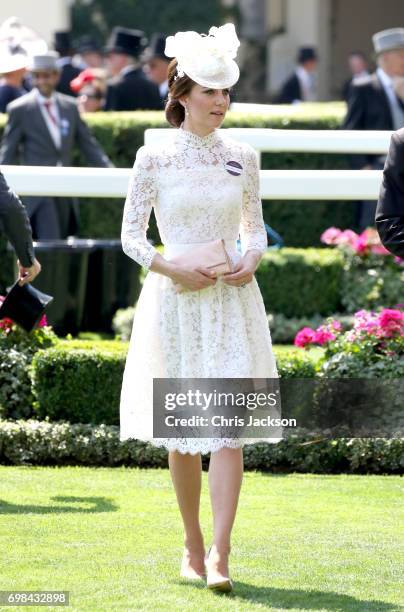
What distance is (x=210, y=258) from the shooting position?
500cm

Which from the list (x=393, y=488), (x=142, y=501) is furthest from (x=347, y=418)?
(x=142, y=501)

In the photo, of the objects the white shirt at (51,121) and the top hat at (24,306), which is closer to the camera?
the top hat at (24,306)

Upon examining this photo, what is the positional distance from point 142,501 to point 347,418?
109 centimetres

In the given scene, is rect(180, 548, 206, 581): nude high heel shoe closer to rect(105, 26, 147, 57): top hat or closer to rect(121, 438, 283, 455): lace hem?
rect(121, 438, 283, 455): lace hem

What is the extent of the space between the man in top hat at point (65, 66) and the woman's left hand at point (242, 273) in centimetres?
1213

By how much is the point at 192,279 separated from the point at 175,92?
0.62 meters

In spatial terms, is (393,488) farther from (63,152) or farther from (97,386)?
(63,152)

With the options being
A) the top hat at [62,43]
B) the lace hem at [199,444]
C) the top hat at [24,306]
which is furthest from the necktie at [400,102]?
the top hat at [62,43]

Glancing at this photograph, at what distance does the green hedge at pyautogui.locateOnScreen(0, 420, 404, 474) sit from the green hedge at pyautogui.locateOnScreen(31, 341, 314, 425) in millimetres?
167

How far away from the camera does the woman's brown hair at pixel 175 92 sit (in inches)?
201

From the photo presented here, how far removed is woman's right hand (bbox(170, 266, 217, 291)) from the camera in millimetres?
4973

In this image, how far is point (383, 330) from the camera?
7.16m

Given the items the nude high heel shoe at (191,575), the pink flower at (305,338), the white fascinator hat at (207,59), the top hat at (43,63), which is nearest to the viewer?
the nude high heel shoe at (191,575)

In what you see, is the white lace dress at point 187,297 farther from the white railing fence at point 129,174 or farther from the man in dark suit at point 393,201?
the white railing fence at point 129,174
